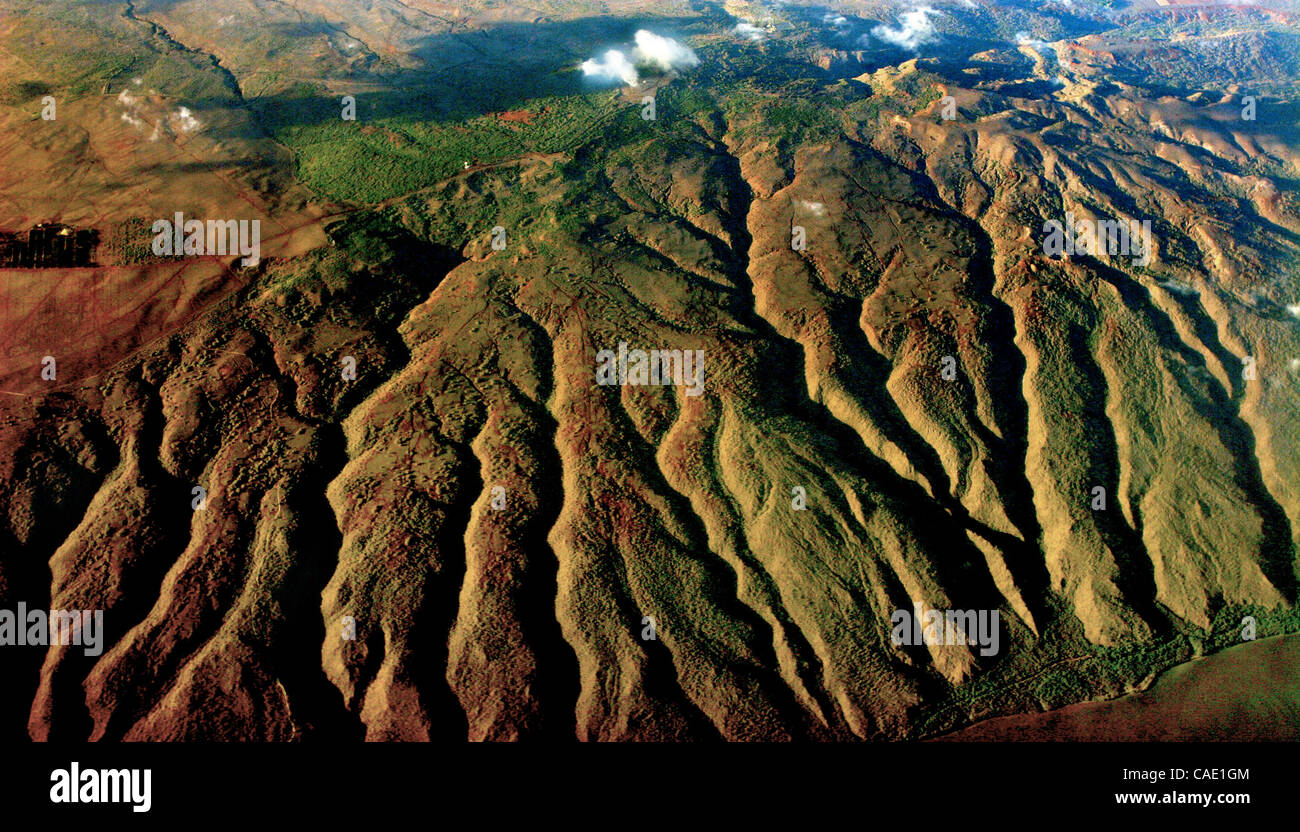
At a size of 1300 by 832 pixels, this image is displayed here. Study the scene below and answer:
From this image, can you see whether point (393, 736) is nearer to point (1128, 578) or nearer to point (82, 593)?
point (82, 593)

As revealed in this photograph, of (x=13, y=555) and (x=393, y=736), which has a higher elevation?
(x=13, y=555)

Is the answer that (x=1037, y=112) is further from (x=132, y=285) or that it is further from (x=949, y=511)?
(x=132, y=285)

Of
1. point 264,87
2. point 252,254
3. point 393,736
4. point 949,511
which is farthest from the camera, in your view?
point 264,87

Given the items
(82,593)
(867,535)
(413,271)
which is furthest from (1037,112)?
(82,593)

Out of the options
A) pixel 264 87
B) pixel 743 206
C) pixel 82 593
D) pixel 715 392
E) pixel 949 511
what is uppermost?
pixel 264 87
